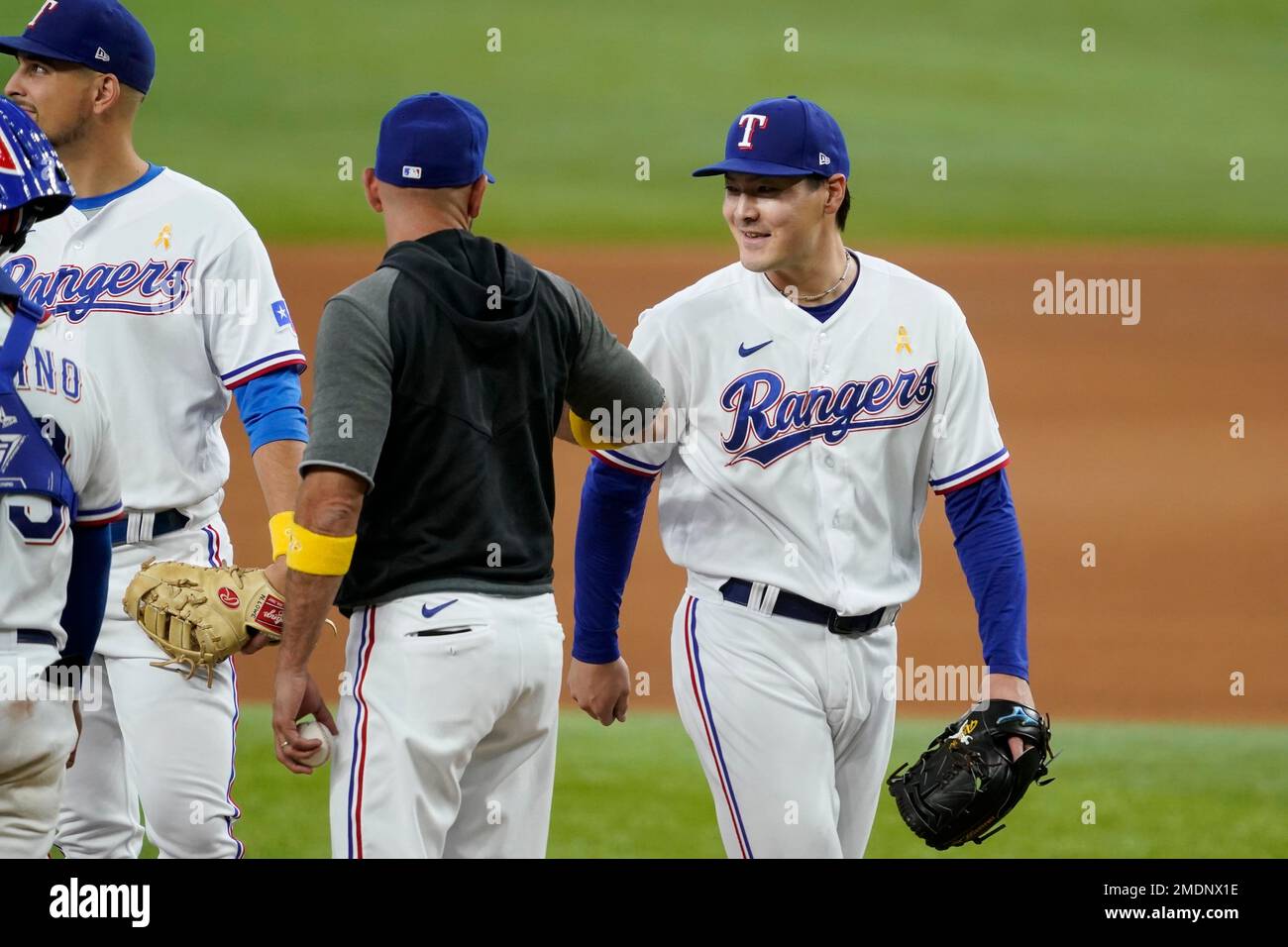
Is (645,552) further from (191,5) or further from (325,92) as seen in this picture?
(191,5)

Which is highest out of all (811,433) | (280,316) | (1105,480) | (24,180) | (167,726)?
(24,180)

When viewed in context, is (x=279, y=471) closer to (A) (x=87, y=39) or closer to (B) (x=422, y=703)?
(B) (x=422, y=703)

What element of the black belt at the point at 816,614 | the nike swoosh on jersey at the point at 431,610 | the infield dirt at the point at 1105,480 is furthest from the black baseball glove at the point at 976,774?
the infield dirt at the point at 1105,480

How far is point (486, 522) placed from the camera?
3020 millimetres

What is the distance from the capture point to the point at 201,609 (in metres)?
3.42

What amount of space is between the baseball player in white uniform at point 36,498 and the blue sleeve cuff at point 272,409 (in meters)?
0.77

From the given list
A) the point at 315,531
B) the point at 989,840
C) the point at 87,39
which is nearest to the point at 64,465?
the point at 315,531

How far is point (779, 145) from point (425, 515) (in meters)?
1.18

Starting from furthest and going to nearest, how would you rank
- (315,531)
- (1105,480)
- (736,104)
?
(736,104) → (1105,480) → (315,531)

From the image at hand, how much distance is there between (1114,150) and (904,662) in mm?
10162

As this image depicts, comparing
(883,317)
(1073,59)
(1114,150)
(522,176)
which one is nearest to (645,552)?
(883,317)

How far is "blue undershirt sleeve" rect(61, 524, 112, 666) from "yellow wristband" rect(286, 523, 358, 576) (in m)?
0.36

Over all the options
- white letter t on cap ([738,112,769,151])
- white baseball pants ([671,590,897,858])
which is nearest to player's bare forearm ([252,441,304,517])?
white baseball pants ([671,590,897,858])

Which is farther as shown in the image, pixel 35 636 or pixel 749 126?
pixel 749 126
